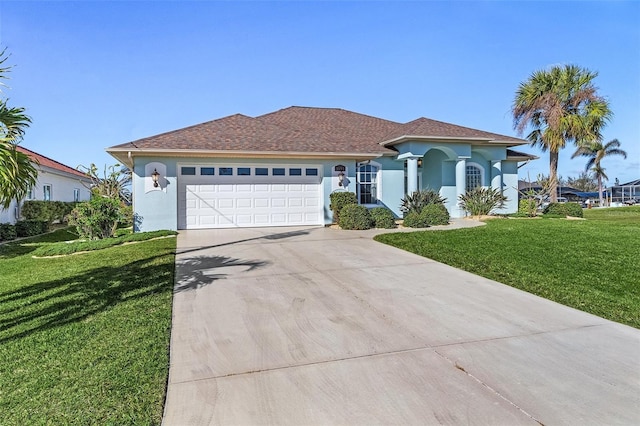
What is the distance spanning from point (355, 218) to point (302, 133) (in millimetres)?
5115

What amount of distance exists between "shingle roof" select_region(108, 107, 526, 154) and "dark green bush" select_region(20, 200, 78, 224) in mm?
8347

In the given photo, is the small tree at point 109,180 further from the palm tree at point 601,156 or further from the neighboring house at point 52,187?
the palm tree at point 601,156

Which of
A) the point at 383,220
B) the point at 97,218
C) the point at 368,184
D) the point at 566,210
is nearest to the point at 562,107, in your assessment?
the point at 566,210

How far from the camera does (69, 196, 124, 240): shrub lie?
11398 mm

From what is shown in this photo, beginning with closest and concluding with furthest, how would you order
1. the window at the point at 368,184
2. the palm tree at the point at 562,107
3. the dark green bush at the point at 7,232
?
the dark green bush at the point at 7,232, the window at the point at 368,184, the palm tree at the point at 562,107

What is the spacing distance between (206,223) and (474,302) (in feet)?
35.2

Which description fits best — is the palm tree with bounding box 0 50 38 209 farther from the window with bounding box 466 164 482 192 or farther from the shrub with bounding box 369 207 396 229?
the window with bounding box 466 164 482 192

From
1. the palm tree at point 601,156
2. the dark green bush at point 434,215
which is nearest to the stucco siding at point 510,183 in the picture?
the dark green bush at point 434,215

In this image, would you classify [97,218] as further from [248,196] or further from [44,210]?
[44,210]

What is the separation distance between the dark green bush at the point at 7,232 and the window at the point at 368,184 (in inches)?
555

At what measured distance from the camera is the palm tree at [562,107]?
19.6 metres

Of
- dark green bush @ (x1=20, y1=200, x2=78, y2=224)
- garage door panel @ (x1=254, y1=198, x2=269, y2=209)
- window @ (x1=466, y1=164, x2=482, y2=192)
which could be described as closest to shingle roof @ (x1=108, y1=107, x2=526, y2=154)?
window @ (x1=466, y1=164, x2=482, y2=192)

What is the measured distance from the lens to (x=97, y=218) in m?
11.4

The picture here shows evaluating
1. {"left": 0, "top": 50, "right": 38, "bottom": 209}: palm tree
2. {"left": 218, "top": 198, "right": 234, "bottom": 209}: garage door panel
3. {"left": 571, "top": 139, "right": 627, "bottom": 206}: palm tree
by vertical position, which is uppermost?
Answer: {"left": 571, "top": 139, "right": 627, "bottom": 206}: palm tree
